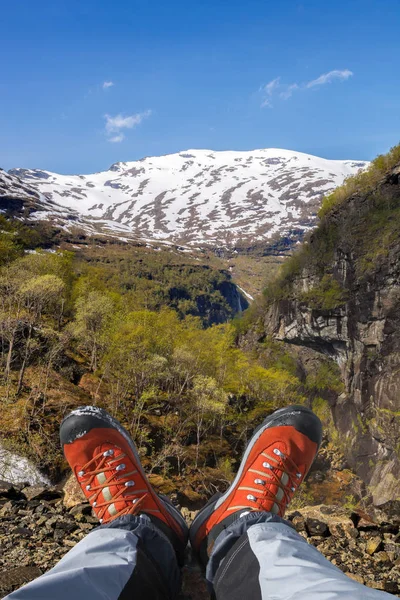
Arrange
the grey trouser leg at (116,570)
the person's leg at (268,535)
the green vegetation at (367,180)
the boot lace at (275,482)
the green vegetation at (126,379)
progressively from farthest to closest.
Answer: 1. the green vegetation at (367,180)
2. the green vegetation at (126,379)
3. the boot lace at (275,482)
4. the person's leg at (268,535)
5. the grey trouser leg at (116,570)

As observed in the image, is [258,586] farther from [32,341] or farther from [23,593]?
[32,341]

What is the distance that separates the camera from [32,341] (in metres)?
11.9

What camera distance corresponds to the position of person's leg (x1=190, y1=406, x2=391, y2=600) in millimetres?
1367

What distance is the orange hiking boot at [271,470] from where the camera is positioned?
2.49 metres

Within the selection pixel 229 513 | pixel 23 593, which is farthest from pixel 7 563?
pixel 229 513

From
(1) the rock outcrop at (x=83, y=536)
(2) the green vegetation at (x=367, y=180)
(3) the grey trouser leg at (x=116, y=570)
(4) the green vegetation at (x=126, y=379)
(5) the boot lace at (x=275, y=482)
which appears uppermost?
(2) the green vegetation at (x=367, y=180)

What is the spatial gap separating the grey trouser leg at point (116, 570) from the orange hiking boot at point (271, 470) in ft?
1.88

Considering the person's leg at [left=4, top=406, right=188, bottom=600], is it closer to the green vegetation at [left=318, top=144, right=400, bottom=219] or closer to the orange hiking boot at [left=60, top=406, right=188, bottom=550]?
the orange hiking boot at [left=60, top=406, right=188, bottom=550]

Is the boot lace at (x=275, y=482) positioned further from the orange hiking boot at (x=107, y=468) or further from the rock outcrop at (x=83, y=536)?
the orange hiking boot at (x=107, y=468)

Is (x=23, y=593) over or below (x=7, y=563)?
over

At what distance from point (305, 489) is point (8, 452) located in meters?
19.6

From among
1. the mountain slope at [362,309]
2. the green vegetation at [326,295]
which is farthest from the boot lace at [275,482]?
the green vegetation at [326,295]

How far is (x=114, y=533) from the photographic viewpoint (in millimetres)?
1803

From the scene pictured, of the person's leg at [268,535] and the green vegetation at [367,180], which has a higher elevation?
the green vegetation at [367,180]
